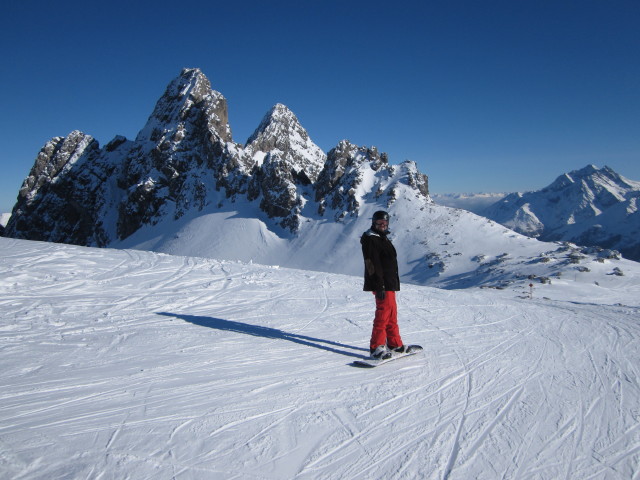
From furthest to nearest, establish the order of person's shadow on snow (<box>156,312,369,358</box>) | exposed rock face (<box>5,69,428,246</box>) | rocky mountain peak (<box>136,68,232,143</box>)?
1. rocky mountain peak (<box>136,68,232,143</box>)
2. exposed rock face (<box>5,69,428,246</box>)
3. person's shadow on snow (<box>156,312,369,358</box>)

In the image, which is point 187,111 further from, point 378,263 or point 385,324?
point 385,324

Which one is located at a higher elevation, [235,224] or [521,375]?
[235,224]

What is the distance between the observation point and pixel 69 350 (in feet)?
19.5

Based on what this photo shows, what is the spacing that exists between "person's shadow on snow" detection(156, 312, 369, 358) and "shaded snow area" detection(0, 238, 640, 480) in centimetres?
6

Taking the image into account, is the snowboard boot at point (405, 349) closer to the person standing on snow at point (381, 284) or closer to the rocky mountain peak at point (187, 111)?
the person standing on snow at point (381, 284)

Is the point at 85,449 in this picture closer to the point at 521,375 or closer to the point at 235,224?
the point at 521,375

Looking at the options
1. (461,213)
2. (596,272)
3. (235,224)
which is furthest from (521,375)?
(235,224)

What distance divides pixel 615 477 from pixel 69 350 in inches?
289

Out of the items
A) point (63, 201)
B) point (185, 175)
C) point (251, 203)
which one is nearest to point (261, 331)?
point (251, 203)

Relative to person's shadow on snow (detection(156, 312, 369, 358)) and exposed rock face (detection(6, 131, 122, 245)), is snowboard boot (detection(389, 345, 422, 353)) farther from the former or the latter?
exposed rock face (detection(6, 131, 122, 245))

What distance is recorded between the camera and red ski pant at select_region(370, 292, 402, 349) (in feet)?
18.7

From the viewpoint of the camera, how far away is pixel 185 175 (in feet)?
260

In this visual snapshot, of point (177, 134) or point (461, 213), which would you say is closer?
point (461, 213)

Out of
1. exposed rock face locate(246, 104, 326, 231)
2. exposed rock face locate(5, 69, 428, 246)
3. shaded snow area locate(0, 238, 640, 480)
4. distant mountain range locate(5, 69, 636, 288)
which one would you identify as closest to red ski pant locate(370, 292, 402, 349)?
shaded snow area locate(0, 238, 640, 480)
